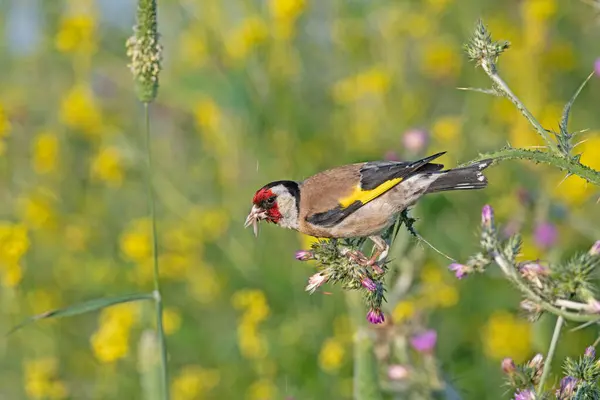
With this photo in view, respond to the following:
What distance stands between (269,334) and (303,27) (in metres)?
2.12

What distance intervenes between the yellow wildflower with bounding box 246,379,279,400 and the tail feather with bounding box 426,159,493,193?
1573mm

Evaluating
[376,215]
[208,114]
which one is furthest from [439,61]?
[376,215]

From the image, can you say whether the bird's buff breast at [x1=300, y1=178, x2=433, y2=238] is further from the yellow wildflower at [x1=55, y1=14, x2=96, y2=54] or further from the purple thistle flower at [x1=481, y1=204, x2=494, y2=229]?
the yellow wildflower at [x1=55, y1=14, x2=96, y2=54]

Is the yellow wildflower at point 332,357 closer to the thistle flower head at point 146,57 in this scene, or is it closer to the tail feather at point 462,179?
the tail feather at point 462,179

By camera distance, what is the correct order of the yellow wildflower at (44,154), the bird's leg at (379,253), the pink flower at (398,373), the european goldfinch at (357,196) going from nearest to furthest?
the bird's leg at (379,253), the european goldfinch at (357,196), the pink flower at (398,373), the yellow wildflower at (44,154)

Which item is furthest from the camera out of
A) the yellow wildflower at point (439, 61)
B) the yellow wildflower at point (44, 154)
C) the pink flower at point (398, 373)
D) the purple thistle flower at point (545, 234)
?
the yellow wildflower at point (439, 61)

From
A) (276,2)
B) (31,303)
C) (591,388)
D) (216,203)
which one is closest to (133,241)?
(31,303)

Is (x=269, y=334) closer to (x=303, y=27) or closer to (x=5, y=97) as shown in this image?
(x=303, y=27)

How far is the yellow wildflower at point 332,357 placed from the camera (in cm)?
393

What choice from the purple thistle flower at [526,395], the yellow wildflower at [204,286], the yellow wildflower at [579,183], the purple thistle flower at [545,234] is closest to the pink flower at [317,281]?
the purple thistle flower at [526,395]

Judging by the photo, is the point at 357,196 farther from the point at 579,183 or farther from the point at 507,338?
the point at 579,183

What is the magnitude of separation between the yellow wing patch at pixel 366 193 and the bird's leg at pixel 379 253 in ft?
0.74

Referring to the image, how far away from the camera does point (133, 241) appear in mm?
4977

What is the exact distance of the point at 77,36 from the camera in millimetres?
5625
